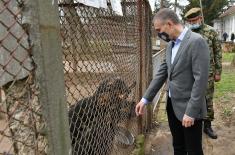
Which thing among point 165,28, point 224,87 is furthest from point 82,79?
point 224,87

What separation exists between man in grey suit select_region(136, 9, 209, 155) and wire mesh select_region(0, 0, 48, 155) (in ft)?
6.86

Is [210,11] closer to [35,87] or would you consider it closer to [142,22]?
[142,22]

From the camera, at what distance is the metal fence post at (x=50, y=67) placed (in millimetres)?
1533

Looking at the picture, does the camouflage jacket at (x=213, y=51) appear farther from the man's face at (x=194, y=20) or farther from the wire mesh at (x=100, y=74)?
the wire mesh at (x=100, y=74)

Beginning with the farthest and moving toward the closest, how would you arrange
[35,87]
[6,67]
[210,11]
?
1. [210,11]
2. [35,87]
3. [6,67]

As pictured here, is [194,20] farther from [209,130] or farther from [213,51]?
[209,130]

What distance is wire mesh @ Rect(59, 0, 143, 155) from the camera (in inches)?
93.8

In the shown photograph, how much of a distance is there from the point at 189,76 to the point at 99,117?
3.31 feet

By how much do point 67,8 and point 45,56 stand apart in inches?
28.5

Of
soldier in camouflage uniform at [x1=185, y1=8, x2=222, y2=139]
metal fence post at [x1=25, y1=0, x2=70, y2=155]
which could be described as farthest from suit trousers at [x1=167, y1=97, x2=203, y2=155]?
metal fence post at [x1=25, y1=0, x2=70, y2=155]

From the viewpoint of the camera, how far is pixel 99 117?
314 cm

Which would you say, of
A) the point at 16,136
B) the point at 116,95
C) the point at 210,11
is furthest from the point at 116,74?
the point at 210,11

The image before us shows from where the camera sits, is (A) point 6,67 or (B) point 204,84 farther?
(B) point 204,84

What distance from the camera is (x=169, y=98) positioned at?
3.95m
